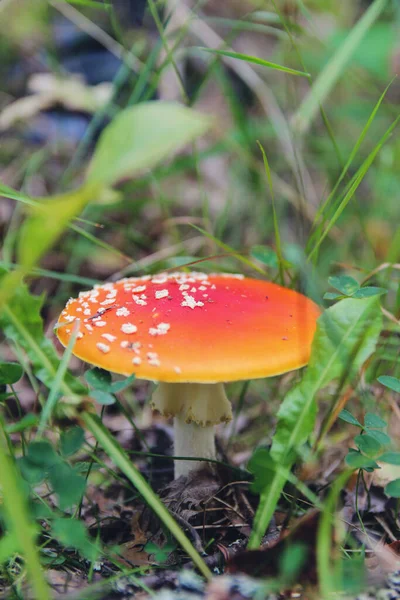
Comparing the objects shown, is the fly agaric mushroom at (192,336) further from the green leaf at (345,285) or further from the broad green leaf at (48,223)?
the broad green leaf at (48,223)

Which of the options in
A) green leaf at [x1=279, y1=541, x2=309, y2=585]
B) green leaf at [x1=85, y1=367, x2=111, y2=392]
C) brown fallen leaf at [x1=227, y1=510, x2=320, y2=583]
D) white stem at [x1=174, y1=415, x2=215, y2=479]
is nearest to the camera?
green leaf at [x1=279, y1=541, x2=309, y2=585]

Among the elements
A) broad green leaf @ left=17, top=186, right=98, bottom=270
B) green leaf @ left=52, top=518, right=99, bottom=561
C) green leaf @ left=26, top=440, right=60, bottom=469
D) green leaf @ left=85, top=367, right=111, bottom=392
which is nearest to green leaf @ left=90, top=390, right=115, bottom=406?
green leaf @ left=85, top=367, right=111, bottom=392

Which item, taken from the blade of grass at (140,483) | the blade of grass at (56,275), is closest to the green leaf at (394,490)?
the blade of grass at (140,483)

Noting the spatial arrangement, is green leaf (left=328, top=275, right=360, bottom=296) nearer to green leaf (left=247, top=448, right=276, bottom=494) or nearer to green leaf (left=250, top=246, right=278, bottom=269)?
green leaf (left=250, top=246, right=278, bottom=269)

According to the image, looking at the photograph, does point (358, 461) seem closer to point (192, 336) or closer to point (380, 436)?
point (380, 436)

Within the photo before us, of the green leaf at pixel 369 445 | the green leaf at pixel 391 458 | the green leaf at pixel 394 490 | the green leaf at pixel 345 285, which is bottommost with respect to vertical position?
the green leaf at pixel 394 490

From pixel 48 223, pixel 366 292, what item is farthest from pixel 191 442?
pixel 48 223
